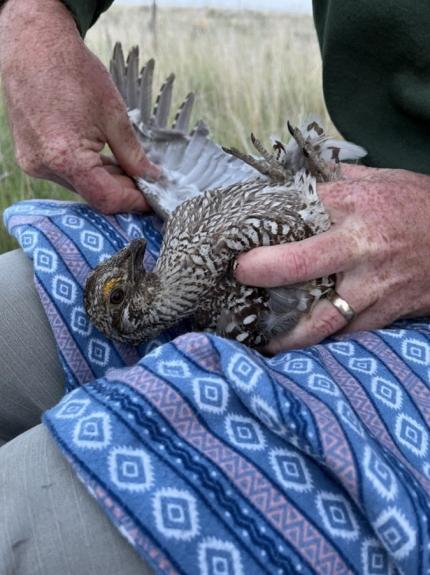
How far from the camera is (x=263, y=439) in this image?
1147 mm

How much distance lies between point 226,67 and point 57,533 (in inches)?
122

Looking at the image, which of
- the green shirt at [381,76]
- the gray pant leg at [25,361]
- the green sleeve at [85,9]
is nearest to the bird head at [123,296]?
the gray pant leg at [25,361]

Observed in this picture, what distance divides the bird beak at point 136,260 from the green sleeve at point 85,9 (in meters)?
0.82

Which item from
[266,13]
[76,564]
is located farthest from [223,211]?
[266,13]

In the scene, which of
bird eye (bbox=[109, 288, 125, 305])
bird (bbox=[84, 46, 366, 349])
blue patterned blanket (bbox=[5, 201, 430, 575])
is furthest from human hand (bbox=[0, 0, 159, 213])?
blue patterned blanket (bbox=[5, 201, 430, 575])

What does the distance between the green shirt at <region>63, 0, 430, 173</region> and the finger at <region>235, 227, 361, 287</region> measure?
12.3 inches

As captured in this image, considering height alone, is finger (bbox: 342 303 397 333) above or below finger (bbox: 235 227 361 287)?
below

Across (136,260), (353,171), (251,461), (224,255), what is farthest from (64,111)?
(251,461)

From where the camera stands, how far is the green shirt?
5.31ft

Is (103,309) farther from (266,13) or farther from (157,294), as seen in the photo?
(266,13)

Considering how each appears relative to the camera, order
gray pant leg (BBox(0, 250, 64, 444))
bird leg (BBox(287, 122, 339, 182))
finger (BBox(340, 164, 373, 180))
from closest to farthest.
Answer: gray pant leg (BBox(0, 250, 64, 444)), finger (BBox(340, 164, 373, 180)), bird leg (BBox(287, 122, 339, 182))

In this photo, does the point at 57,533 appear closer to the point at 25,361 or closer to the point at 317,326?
the point at 25,361

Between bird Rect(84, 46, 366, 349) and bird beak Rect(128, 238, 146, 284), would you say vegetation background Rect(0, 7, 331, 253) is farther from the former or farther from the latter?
bird beak Rect(128, 238, 146, 284)

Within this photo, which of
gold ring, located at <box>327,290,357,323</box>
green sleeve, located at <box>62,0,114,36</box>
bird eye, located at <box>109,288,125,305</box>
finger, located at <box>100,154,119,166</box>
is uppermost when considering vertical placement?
green sleeve, located at <box>62,0,114,36</box>
